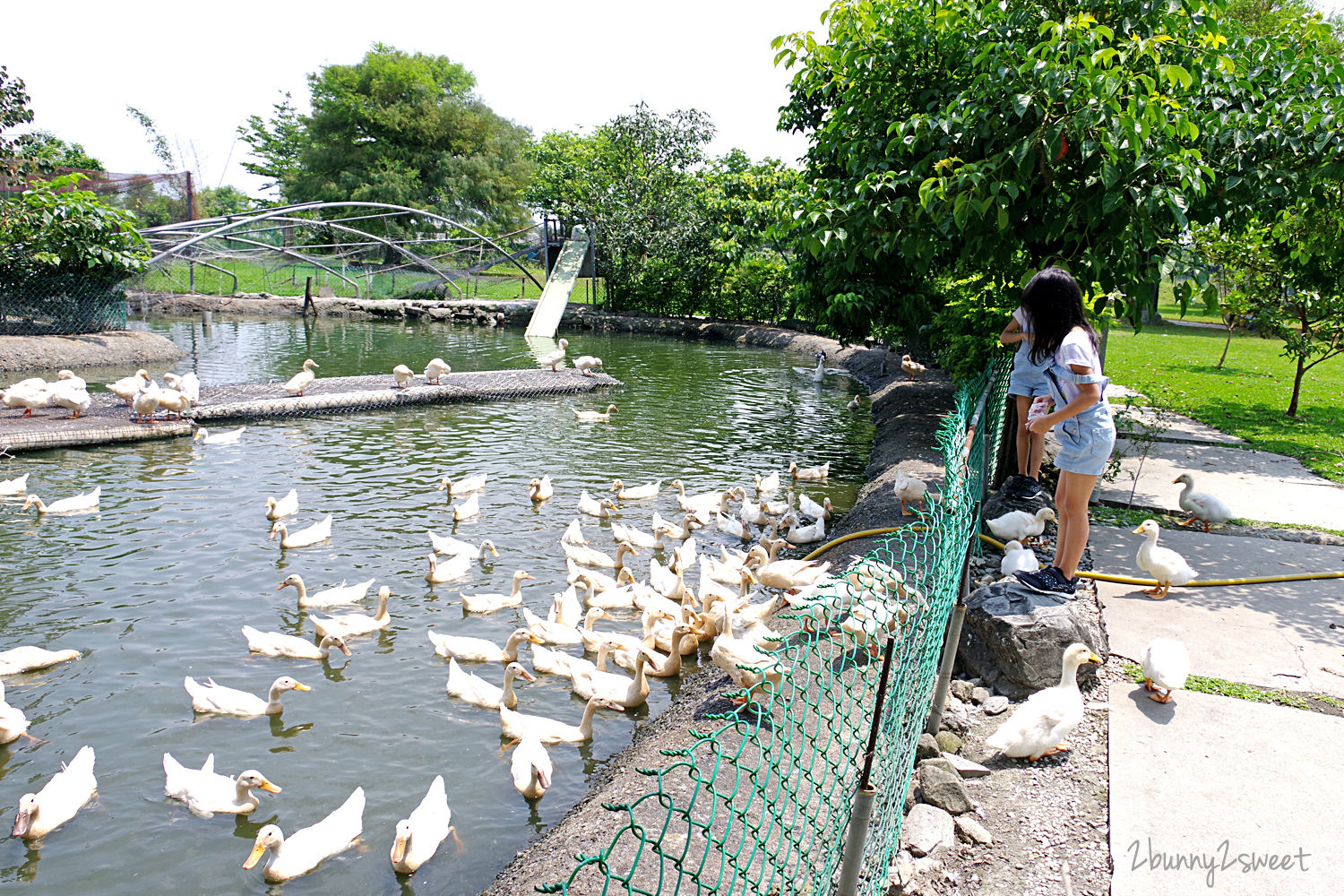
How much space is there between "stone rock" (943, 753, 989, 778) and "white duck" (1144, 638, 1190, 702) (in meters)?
1.04

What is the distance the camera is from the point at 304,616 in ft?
21.8

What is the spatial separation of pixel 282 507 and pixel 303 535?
83 cm

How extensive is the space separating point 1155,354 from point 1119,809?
73.6 feet

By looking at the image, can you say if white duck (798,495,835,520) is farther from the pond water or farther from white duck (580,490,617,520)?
white duck (580,490,617,520)

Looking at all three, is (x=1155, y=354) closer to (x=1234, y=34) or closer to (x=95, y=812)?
(x=1234, y=34)

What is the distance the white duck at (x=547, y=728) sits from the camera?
5.07m

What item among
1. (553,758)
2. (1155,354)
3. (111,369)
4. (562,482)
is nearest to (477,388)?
(562,482)

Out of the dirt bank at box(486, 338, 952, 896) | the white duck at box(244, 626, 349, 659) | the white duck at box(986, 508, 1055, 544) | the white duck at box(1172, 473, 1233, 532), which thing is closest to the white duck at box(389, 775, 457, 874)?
the dirt bank at box(486, 338, 952, 896)

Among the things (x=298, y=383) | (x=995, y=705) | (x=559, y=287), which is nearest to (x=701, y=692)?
(x=995, y=705)

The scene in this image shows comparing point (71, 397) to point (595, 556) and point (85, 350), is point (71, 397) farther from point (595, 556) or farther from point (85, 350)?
point (595, 556)

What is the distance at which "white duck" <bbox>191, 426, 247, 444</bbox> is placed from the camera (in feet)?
38.6

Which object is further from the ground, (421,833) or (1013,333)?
(1013,333)

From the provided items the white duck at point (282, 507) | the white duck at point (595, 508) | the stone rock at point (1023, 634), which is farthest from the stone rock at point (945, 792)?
the white duck at point (282, 507)

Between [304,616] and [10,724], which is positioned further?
[304,616]
